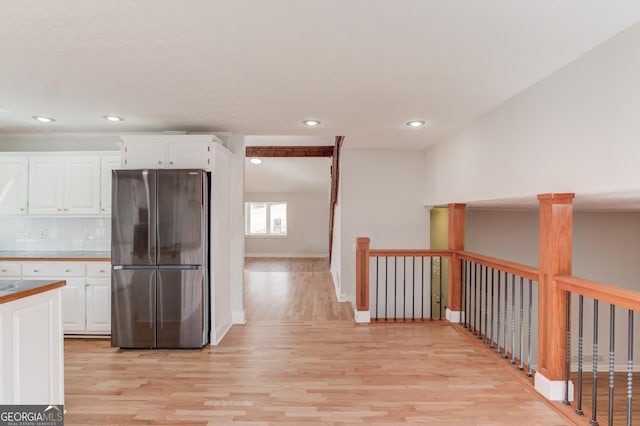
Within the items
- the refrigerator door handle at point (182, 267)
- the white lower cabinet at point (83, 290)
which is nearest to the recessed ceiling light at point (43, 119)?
the white lower cabinet at point (83, 290)

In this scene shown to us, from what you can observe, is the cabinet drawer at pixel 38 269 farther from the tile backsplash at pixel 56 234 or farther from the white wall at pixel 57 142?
the white wall at pixel 57 142

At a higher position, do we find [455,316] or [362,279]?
[362,279]

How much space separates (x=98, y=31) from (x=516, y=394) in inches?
143

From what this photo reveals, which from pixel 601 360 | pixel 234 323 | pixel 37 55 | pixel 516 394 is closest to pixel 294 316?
pixel 234 323

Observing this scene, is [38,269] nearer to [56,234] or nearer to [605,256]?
[56,234]

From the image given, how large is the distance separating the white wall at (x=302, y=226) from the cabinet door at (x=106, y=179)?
716 centimetres

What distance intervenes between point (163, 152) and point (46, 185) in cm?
155

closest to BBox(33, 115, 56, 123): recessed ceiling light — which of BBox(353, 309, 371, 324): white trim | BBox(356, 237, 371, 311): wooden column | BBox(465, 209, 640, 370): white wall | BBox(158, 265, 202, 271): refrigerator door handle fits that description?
BBox(158, 265, 202, 271): refrigerator door handle

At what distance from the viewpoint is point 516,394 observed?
2543 mm

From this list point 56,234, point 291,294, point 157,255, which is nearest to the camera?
point 157,255

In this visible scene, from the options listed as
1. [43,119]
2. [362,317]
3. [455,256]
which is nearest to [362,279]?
[362,317]

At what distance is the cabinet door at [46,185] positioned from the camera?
384 centimetres

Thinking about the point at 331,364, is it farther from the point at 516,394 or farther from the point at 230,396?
the point at 516,394

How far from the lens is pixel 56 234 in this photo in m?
4.16
